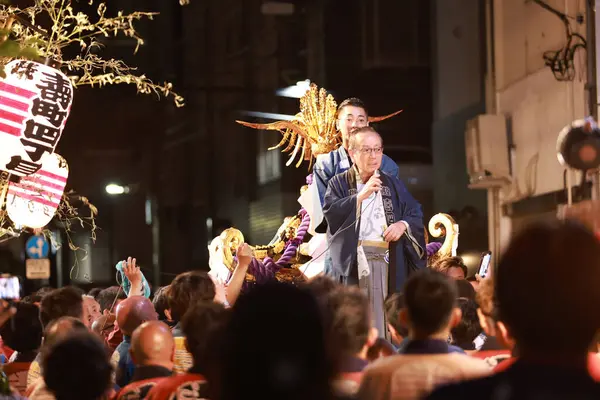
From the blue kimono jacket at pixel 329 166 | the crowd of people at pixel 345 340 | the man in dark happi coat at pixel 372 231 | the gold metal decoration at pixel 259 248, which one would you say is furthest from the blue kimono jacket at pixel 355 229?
the crowd of people at pixel 345 340

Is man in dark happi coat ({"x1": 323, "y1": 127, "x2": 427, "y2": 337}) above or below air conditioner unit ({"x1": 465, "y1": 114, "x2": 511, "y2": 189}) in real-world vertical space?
below

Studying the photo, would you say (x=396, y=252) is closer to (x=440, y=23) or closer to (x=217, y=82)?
(x=440, y=23)

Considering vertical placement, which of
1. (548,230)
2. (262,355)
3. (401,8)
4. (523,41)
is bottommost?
(262,355)

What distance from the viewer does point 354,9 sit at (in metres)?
17.9

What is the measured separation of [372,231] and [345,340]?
4.17 metres

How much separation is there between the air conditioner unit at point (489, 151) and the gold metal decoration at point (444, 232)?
20.9ft

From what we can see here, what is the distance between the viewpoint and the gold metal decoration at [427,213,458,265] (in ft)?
27.9

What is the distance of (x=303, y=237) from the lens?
8672mm

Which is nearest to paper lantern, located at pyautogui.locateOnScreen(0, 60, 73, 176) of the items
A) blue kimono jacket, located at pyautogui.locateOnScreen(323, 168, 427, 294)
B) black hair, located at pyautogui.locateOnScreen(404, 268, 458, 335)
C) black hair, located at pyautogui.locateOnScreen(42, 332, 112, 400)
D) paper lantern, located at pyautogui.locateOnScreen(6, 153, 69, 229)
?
paper lantern, located at pyautogui.locateOnScreen(6, 153, 69, 229)

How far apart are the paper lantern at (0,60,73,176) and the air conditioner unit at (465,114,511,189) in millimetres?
9199

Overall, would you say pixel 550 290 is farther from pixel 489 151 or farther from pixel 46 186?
pixel 489 151

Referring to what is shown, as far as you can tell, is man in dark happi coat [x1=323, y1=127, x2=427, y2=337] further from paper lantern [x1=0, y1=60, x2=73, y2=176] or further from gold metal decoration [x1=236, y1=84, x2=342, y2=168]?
paper lantern [x1=0, y1=60, x2=73, y2=176]

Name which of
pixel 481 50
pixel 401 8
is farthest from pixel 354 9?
pixel 481 50

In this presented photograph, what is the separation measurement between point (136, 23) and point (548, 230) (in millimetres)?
19176
